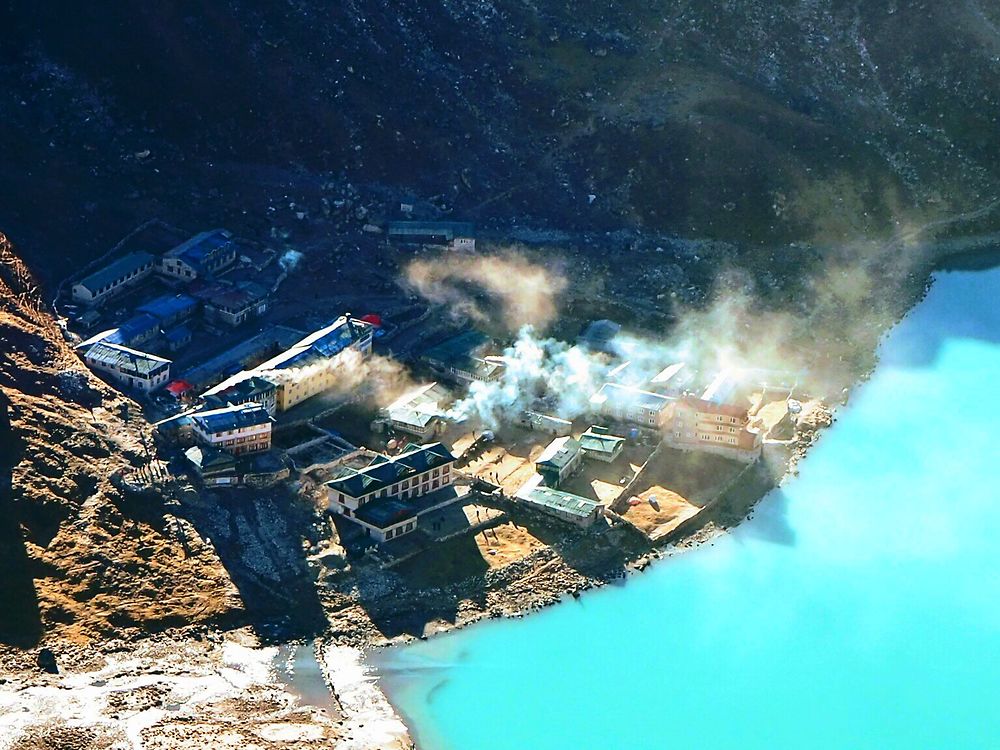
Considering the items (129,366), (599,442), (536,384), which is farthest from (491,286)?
(129,366)

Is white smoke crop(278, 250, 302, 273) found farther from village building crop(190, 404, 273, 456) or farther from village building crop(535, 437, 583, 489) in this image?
village building crop(535, 437, 583, 489)

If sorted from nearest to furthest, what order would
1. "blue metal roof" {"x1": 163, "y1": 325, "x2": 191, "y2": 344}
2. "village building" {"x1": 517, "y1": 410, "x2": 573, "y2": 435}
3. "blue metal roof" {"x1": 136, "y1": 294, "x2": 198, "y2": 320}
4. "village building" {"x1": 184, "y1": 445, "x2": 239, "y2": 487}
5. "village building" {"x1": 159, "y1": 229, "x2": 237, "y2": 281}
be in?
"village building" {"x1": 184, "y1": 445, "x2": 239, "y2": 487}, "village building" {"x1": 517, "y1": 410, "x2": 573, "y2": 435}, "blue metal roof" {"x1": 163, "y1": 325, "x2": 191, "y2": 344}, "blue metal roof" {"x1": 136, "y1": 294, "x2": 198, "y2": 320}, "village building" {"x1": 159, "y1": 229, "x2": 237, "y2": 281}

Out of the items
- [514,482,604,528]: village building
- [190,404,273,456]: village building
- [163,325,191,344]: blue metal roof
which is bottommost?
[514,482,604,528]: village building

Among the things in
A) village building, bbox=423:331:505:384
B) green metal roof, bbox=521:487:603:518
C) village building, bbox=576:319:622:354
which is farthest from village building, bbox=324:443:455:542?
village building, bbox=576:319:622:354

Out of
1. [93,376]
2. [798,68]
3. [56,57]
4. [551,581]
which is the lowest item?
[551,581]

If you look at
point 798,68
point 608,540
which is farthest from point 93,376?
point 798,68

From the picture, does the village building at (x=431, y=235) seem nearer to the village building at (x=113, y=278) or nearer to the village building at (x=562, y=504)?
the village building at (x=113, y=278)

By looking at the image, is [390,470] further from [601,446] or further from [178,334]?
[178,334]

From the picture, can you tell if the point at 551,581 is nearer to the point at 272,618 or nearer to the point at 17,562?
the point at 272,618
